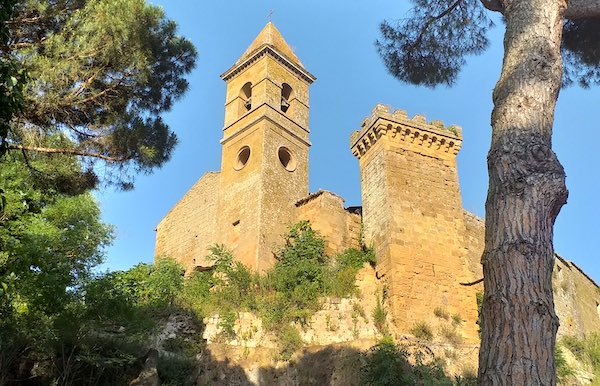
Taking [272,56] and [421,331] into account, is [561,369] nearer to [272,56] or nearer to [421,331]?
[421,331]

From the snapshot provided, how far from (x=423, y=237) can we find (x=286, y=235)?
387 centimetres

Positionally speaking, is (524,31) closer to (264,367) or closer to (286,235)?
(264,367)

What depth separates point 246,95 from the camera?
69.2 ft

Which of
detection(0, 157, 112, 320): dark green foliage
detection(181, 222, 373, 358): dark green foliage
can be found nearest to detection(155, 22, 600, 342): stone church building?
detection(181, 222, 373, 358): dark green foliage

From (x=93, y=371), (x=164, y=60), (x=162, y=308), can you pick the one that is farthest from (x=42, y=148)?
(x=162, y=308)

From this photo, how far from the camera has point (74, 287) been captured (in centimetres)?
1152

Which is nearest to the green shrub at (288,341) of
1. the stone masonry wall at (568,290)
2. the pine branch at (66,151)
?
the stone masonry wall at (568,290)

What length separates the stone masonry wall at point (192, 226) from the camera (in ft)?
62.5

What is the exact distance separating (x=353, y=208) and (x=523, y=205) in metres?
13.3

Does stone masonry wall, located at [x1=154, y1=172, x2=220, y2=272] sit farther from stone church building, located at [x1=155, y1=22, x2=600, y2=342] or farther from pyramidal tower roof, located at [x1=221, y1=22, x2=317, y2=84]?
pyramidal tower roof, located at [x1=221, y1=22, x2=317, y2=84]

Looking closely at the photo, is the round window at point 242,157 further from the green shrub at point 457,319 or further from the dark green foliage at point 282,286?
the green shrub at point 457,319

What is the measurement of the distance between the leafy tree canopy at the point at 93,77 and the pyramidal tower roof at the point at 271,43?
1039 centimetres

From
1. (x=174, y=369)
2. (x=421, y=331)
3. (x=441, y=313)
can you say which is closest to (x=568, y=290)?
(x=441, y=313)

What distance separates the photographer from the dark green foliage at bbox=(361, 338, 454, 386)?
1132 cm
